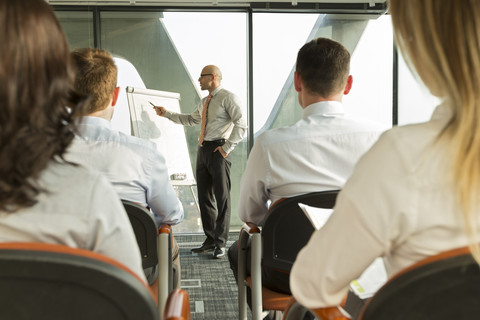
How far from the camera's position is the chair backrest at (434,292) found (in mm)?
665

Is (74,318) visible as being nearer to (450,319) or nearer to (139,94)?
(450,319)

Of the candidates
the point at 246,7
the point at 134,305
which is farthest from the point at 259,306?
the point at 246,7

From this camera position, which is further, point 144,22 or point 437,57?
point 144,22

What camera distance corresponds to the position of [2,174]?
2.54 ft

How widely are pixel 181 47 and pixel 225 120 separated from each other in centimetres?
129

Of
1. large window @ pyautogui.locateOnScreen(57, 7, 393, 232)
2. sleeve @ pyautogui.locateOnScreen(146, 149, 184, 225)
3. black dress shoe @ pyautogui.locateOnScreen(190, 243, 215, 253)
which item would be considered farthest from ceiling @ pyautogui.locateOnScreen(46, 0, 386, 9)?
sleeve @ pyautogui.locateOnScreen(146, 149, 184, 225)

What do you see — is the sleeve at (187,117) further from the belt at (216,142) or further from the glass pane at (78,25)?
the glass pane at (78,25)

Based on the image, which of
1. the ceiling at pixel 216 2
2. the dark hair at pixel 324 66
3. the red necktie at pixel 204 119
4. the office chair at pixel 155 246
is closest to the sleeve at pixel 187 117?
the red necktie at pixel 204 119

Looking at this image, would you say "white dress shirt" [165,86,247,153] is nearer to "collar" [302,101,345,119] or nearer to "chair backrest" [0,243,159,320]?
"collar" [302,101,345,119]

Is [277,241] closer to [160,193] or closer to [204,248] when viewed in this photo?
[160,193]

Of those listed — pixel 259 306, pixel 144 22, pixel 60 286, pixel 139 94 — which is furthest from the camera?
pixel 144 22

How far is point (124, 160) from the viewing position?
6.33 feet

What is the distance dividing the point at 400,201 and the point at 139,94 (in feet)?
15.1

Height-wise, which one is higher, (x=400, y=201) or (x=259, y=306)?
(x=400, y=201)
